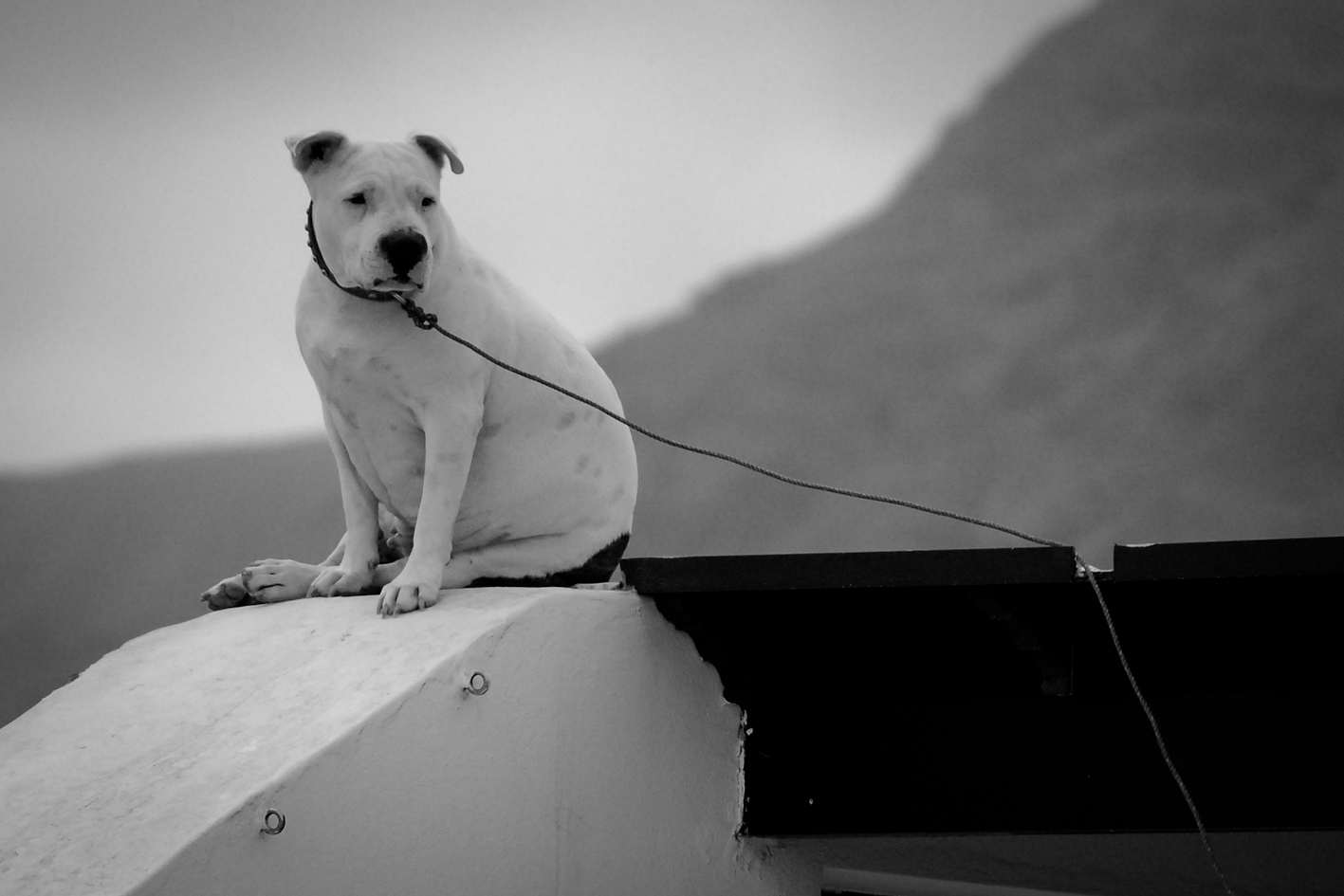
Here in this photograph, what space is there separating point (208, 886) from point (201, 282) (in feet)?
14.1

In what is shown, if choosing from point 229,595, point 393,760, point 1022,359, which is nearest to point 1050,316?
point 1022,359

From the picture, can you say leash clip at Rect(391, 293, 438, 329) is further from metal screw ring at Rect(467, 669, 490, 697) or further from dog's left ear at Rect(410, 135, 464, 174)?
metal screw ring at Rect(467, 669, 490, 697)

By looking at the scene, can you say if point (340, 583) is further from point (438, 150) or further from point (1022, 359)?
point (1022, 359)

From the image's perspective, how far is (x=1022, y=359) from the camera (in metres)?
6.39

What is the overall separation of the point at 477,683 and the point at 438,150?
1325 millimetres

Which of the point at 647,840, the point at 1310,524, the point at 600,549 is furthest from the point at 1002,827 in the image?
the point at 1310,524

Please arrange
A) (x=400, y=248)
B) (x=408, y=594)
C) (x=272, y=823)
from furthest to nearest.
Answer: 1. (x=408, y=594)
2. (x=400, y=248)
3. (x=272, y=823)

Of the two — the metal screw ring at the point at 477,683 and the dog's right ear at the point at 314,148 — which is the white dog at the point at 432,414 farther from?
the metal screw ring at the point at 477,683

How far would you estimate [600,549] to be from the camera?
348cm

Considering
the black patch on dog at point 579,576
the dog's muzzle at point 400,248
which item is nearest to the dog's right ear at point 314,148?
the dog's muzzle at point 400,248

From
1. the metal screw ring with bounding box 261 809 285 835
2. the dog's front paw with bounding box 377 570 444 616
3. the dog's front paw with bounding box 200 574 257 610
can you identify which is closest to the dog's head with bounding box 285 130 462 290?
the dog's front paw with bounding box 377 570 444 616

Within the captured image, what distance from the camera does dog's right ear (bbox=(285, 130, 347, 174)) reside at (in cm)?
301

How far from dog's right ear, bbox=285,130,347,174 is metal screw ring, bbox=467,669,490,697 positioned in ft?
4.12

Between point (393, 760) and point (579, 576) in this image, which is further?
point (579, 576)
